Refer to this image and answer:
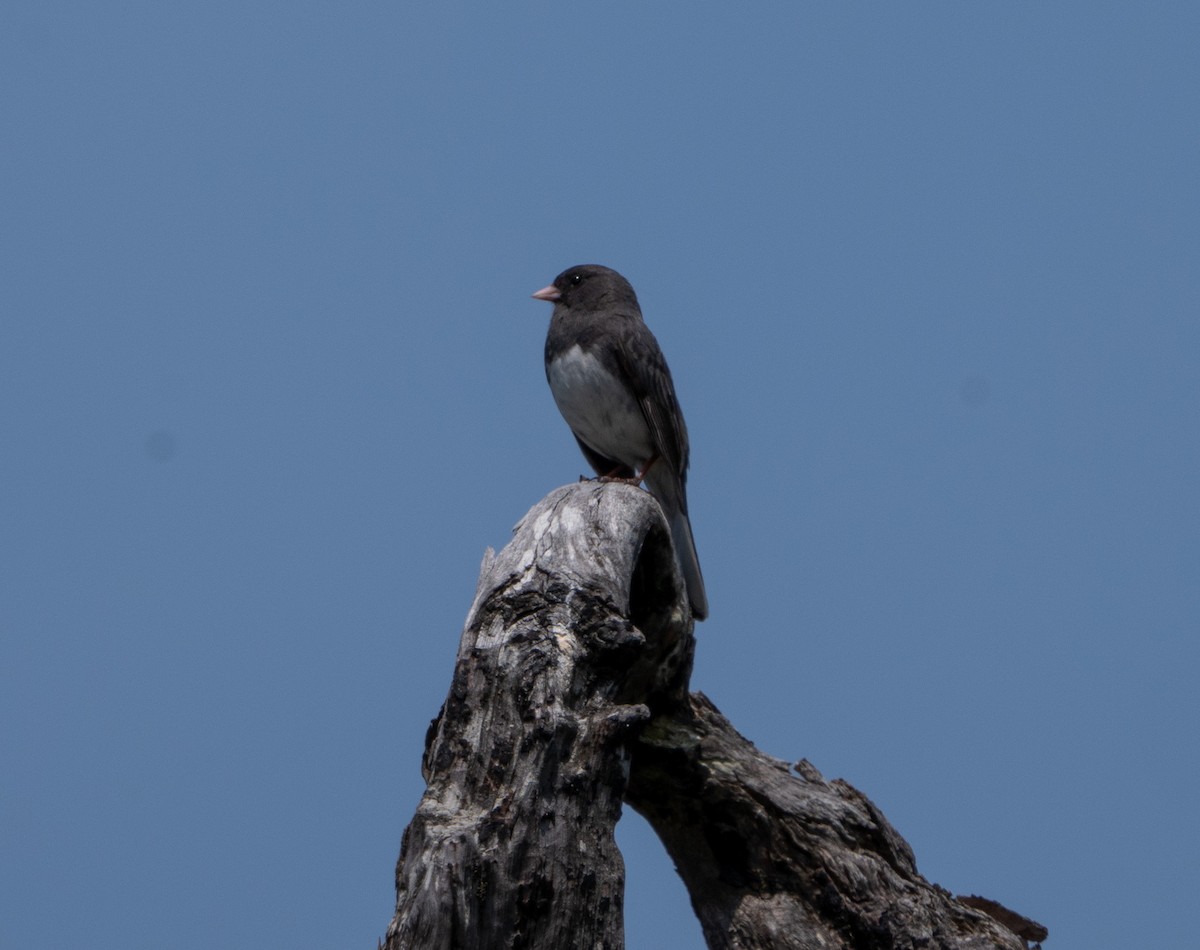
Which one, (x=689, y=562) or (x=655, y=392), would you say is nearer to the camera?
(x=689, y=562)

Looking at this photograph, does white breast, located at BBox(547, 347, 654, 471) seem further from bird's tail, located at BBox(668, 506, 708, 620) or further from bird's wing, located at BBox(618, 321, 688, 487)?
bird's tail, located at BBox(668, 506, 708, 620)

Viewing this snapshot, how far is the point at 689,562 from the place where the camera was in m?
5.98

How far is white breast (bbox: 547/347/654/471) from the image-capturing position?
6.32 meters

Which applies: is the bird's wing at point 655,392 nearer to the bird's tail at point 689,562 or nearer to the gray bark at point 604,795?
the bird's tail at point 689,562

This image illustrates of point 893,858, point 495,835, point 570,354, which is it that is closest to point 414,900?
point 495,835

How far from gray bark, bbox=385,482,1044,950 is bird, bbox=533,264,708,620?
1.87m

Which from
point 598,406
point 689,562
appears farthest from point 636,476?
point 689,562

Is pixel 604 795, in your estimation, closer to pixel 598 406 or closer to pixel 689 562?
pixel 689 562

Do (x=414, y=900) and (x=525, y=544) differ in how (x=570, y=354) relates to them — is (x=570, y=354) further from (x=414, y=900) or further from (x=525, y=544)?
(x=414, y=900)

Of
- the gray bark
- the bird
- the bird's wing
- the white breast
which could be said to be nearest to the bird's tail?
the bird

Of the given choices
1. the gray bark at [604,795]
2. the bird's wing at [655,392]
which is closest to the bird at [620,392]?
the bird's wing at [655,392]

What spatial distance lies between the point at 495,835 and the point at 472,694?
1.48 feet

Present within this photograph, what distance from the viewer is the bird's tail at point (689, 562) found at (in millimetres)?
5566

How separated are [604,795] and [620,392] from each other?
11.2 ft
